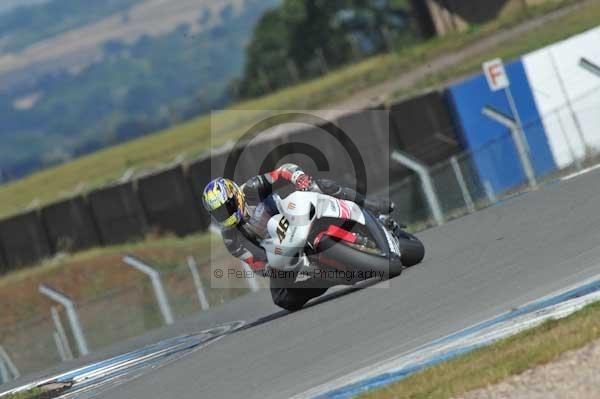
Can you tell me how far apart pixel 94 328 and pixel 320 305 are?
6.71m

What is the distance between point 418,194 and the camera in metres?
20.0

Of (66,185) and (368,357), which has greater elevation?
(66,185)

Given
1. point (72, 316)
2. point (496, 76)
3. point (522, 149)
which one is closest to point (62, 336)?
point (72, 316)

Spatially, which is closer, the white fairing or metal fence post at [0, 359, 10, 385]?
the white fairing

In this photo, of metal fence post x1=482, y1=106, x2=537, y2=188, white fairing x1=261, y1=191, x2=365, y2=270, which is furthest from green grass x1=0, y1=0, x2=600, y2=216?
white fairing x1=261, y1=191, x2=365, y2=270

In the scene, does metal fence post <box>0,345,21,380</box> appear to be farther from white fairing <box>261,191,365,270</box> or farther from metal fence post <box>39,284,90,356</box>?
white fairing <box>261,191,365,270</box>

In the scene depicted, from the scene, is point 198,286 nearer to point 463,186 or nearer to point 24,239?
point 463,186

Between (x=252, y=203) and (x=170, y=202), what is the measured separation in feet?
47.6

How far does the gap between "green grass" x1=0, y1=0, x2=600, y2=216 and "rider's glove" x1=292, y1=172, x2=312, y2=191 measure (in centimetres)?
2258

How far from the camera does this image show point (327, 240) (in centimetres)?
1171

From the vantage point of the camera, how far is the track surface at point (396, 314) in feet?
29.6

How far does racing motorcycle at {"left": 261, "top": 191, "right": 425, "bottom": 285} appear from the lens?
1158 cm

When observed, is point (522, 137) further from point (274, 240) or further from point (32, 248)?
point (32, 248)

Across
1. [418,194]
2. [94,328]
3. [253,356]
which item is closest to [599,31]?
[418,194]
